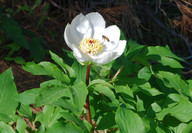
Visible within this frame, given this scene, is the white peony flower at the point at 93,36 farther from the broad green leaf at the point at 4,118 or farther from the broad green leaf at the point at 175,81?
the broad green leaf at the point at 4,118

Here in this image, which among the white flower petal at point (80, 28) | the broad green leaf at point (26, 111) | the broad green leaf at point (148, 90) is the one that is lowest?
the broad green leaf at point (26, 111)

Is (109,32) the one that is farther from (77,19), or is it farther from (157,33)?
(157,33)

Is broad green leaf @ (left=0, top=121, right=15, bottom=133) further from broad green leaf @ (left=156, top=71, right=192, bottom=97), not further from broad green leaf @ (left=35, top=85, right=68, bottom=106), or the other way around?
broad green leaf @ (left=156, top=71, right=192, bottom=97)

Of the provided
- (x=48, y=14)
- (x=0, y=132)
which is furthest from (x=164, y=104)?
(x=48, y=14)

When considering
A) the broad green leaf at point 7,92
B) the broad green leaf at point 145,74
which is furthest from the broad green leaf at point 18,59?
the broad green leaf at point 145,74

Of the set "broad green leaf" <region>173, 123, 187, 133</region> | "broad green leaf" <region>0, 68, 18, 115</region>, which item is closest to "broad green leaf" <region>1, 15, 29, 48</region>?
"broad green leaf" <region>0, 68, 18, 115</region>
